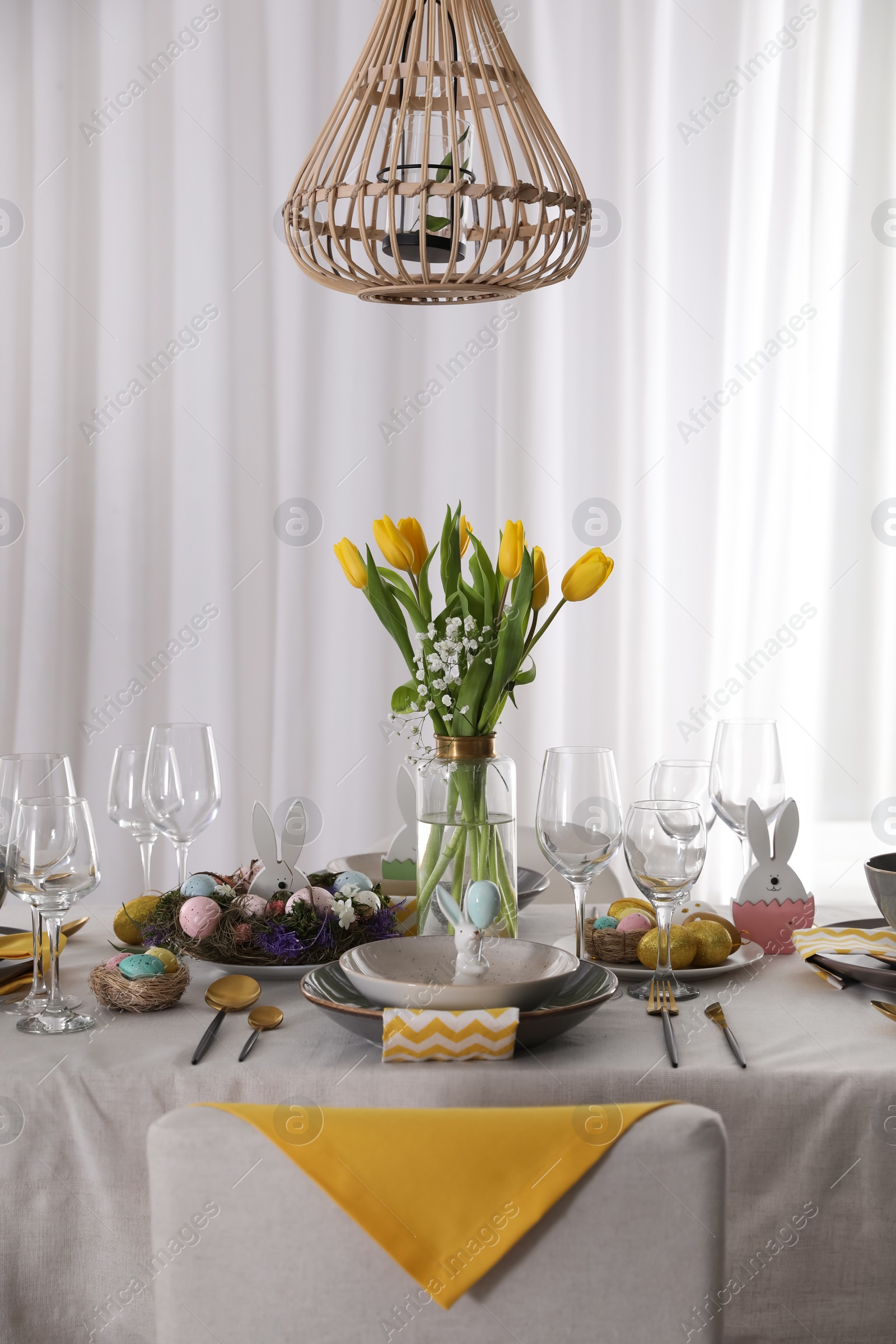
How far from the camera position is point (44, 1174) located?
95 centimetres

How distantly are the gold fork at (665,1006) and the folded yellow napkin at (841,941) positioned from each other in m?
0.17

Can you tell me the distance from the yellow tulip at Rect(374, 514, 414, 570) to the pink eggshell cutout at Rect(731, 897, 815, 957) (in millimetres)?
552

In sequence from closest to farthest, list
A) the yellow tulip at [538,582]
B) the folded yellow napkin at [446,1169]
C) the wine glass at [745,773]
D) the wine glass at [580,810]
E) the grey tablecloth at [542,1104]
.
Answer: the folded yellow napkin at [446,1169], the grey tablecloth at [542,1104], the wine glass at [580,810], the yellow tulip at [538,582], the wine glass at [745,773]

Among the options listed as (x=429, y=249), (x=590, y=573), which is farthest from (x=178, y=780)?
(x=429, y=249)

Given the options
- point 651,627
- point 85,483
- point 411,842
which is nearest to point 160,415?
point 85,483

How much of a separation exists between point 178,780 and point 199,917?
0.20 meters

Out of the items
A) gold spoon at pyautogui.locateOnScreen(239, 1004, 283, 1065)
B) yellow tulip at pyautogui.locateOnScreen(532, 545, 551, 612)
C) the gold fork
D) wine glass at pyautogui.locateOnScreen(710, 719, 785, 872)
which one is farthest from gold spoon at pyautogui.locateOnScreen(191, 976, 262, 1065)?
wine glass at pyautogui.locateOnScreen(710, 719, 785, 872)

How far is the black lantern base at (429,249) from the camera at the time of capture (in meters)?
1.28

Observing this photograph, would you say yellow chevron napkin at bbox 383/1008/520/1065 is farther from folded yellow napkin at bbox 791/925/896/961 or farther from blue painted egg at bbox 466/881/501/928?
folded yellow napkin at bbox 791/925/896/961

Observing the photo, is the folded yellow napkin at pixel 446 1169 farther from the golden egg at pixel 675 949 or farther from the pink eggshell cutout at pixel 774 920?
the pink eggshell cutout at pixel 774 920

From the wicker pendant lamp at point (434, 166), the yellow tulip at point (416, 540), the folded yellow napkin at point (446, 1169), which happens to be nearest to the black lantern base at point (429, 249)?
the wicker pendant lamp at point (434, 166)

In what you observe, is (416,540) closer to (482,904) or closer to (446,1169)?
(482,904)

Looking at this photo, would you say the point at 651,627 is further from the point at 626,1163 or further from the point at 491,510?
the point at 626,1163

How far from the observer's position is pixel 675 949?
1.17 m
